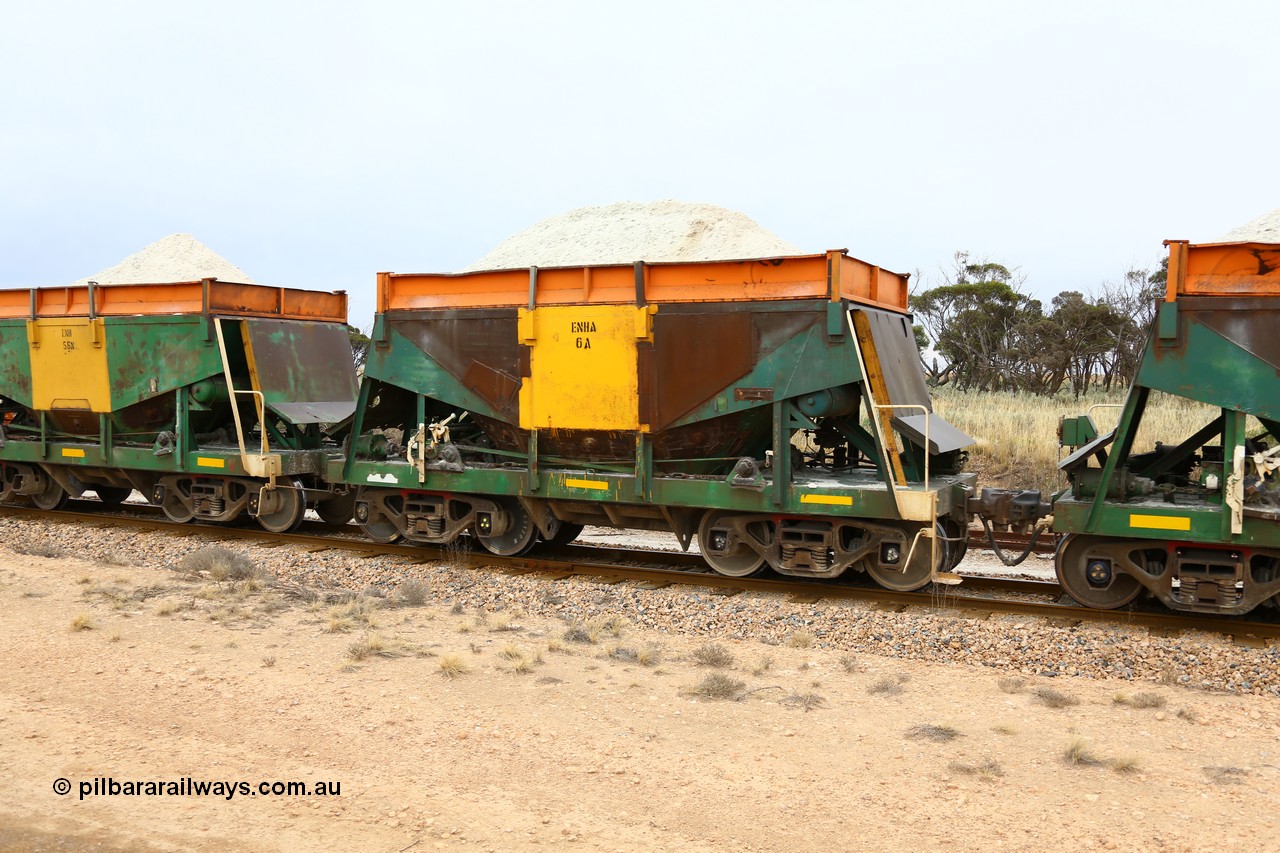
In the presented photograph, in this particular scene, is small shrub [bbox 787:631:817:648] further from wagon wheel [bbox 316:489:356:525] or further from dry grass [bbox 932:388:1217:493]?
dry grass [bbox 932:388:1217:493]

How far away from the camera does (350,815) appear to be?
4.55 metres

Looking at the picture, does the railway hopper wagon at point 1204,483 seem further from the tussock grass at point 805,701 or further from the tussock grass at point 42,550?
the tussock grass at point 42,550

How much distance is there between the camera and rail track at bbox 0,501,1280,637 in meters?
8.20

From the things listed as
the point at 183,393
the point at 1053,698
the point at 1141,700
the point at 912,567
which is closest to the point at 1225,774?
the point at 1141,700

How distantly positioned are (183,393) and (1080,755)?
1125 cm

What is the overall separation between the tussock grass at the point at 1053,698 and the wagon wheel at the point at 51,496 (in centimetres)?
1347

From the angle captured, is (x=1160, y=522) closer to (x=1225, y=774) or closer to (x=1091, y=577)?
(x=1091, y=577)

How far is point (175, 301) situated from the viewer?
1299 centimetres

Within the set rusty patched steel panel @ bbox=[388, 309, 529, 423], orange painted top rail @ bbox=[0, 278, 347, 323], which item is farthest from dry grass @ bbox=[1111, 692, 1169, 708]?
orange painted top rail @ bbox=[0, 278, 347, 323]

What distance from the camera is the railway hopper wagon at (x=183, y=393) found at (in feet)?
41.5

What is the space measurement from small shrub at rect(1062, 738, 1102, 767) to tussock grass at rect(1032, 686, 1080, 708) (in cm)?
86

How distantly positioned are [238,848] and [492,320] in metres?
6.83

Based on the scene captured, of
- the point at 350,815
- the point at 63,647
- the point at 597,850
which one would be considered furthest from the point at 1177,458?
the point at 63,647


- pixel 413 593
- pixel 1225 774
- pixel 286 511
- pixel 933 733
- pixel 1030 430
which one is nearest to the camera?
pixel 1225 774
